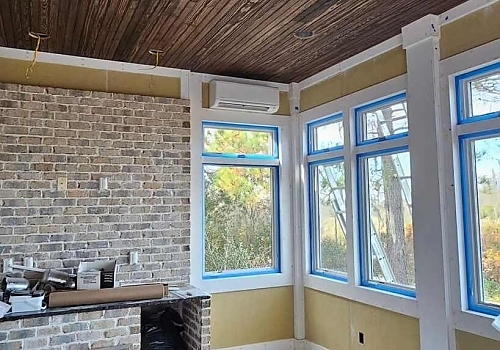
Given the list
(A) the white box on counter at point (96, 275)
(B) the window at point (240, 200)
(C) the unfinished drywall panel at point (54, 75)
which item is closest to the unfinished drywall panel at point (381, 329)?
(B) the window at point (240, 200)

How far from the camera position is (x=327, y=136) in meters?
4.87

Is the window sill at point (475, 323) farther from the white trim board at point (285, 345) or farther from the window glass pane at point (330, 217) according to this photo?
the white trim board at point (285, 345)

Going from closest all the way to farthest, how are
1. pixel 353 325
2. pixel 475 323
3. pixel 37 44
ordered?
pixel 475 323
pixel 37 44
pixel 353 325

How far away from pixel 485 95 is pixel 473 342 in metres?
1.73

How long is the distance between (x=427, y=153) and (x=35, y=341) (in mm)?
3313

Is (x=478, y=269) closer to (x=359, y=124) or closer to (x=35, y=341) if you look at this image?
(x=359, y=124)

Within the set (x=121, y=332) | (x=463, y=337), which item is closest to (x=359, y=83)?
(x=463, y=337)

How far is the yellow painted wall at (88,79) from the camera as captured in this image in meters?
4.04

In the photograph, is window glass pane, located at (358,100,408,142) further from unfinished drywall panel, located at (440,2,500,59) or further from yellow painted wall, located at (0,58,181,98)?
yellow painted wall, located at (0,58,181,98)

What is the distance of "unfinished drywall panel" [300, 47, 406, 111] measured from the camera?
3852 mm

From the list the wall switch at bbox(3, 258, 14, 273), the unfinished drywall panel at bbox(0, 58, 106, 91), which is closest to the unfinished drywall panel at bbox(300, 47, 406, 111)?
the unfinished drywall panel at bbox(0, 58, 106, 91)

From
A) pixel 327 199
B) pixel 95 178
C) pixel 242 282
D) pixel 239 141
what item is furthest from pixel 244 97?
pixel 242 282

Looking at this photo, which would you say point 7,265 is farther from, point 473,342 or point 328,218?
point 473,342

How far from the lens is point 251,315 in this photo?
15.7ft
